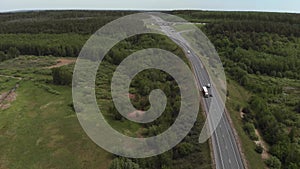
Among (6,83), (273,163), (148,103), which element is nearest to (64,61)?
(6,83)

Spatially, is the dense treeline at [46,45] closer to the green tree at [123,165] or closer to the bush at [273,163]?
the green tree at [123,165]

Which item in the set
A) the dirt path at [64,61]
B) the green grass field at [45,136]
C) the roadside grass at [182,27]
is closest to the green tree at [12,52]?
the dirt path at [64,61]

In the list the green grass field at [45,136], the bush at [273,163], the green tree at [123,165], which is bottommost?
the green grass field at [45,136]

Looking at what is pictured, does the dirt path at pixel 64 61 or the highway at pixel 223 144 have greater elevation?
the highway at pixel 223 144

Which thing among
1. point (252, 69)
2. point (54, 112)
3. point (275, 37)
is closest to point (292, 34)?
point (275, 37)

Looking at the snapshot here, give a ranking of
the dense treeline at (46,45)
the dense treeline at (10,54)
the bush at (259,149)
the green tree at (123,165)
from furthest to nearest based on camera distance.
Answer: the dense treeline at (46,45) → the dense treeline at (10,54) → the bush at (259,149) → the green tree at (123,165)

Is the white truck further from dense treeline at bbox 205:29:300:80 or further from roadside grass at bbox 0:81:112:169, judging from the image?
roadside grass at bbox 0:81:112:169

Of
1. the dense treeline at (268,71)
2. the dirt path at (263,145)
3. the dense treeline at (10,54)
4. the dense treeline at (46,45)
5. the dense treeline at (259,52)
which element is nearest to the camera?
the dirt path at (263,145)

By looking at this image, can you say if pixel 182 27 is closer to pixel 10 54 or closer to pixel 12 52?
pixel 12 52

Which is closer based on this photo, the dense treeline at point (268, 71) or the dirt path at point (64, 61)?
the dense treeline at point (268, 71)

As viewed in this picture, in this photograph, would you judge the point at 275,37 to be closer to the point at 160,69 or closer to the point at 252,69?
the point at 252,69
